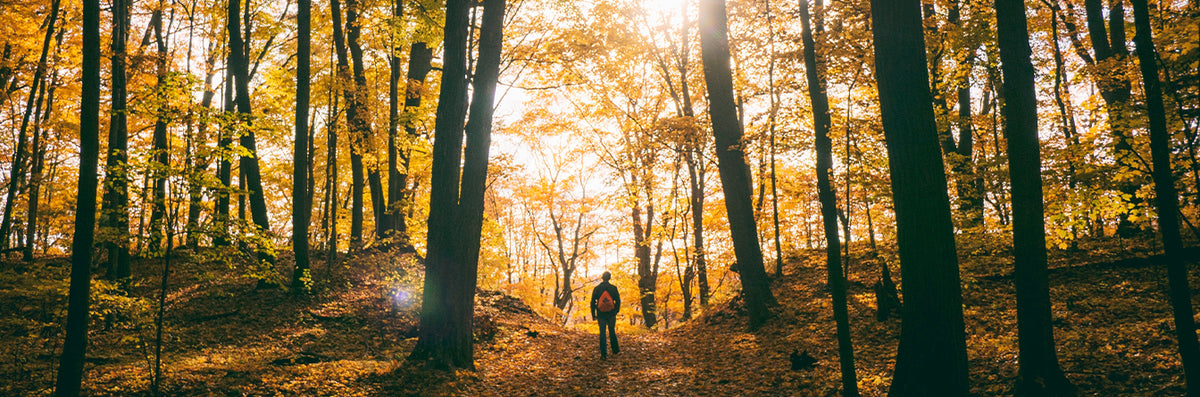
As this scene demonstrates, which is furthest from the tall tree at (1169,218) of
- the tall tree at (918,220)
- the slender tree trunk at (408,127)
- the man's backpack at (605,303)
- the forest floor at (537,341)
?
the slender tree trunk at (408,127)

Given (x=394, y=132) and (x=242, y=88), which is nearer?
(x=242, y=88)

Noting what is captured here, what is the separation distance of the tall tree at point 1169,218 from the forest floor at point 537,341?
0.98 metres

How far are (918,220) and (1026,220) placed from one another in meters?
1.43

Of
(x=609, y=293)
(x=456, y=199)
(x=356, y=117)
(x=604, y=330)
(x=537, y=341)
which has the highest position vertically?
(x=356, y=117)

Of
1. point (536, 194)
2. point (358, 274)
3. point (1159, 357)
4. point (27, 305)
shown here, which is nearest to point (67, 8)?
point (27, 305)

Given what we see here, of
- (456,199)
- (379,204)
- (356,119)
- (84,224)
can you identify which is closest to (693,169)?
(379,204)

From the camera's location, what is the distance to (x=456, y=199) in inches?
321

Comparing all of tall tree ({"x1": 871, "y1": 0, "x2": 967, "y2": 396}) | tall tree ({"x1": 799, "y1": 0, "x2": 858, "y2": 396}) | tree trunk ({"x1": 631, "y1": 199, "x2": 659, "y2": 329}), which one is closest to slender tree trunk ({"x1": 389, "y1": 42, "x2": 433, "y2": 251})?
tree trunk ({"x1": 631, "y1": 199, "x2": 659, "y2": 329})

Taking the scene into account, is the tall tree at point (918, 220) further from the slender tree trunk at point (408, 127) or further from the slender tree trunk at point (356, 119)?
the slender tree trunk at point (356, 119)

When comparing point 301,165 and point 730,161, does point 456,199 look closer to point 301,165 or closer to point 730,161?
point 301,165

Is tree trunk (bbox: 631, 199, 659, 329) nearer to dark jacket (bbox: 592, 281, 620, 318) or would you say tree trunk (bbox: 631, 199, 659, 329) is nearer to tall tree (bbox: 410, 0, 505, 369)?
dark jacket (bbox: 592, 281, 620, 318)

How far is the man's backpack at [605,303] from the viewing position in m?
10.3

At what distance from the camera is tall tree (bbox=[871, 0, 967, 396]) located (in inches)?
192

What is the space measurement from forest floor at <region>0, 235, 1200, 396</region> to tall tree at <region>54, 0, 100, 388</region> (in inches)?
7.8
